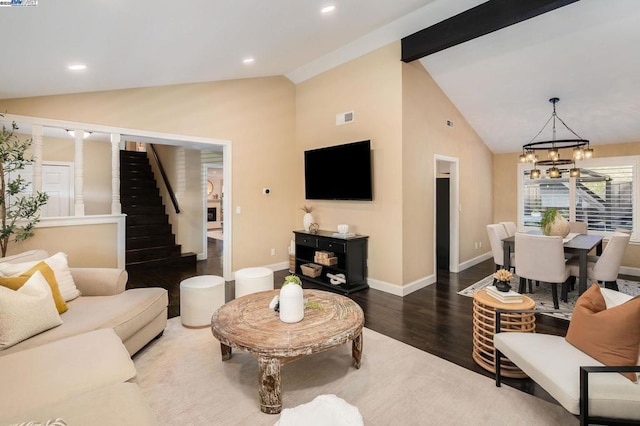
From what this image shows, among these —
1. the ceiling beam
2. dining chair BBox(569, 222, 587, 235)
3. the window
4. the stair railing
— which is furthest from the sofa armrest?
the window

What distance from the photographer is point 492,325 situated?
2666 mm

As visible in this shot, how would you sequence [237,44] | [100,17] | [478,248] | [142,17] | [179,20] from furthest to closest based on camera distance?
[478,248], [237,44], [179,20], [142,17], [100,17]

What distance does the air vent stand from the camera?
16.8ft

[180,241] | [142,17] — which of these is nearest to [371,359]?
[142,17]

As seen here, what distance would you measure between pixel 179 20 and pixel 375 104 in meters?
2.96

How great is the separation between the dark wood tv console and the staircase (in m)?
2.90

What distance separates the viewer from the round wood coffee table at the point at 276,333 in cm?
206

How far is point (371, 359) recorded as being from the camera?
8.93 feet

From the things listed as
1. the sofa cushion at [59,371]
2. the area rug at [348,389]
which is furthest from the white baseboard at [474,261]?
the sofa cushion at [59,371]

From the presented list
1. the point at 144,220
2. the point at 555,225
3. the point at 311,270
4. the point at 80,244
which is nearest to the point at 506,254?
the point at 555,225

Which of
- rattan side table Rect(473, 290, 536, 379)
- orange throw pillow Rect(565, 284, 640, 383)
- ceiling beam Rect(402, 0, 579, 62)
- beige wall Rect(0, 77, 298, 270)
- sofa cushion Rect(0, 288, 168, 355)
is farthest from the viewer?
beige wall Rect(0, 77, 298, 270)

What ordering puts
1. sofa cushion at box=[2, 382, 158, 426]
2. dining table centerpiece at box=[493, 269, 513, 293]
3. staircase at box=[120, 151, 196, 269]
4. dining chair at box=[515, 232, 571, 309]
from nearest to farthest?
sofa cushion at box=[2, 382, 158, 426] → dining table centerpiece at box=[493, 269, 513, 293] → dining chair at box=[515, 232, 571, 309] → staircase at box=[120, 151, 196, 269]

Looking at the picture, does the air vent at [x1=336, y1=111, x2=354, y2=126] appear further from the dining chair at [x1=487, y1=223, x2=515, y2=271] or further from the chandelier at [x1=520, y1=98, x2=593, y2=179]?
the dining chair at [x1=487, y1=223, x2=515, y2=271]

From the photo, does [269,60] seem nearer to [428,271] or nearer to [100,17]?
[100,17]
